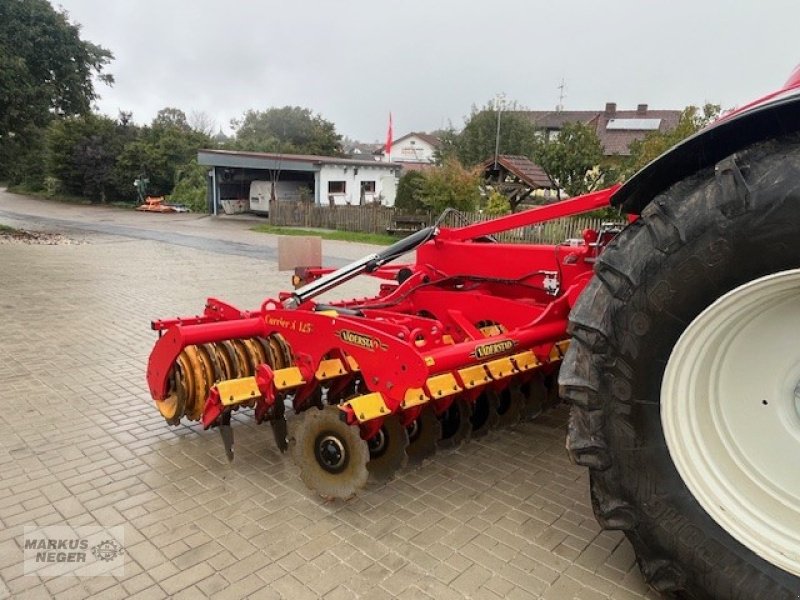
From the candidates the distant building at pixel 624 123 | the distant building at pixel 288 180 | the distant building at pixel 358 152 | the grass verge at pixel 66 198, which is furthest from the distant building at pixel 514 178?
the distant building at pixel 358 152

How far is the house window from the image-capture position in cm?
2859

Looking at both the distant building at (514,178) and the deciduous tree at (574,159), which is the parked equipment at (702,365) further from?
the deciduous tree at (574,159)

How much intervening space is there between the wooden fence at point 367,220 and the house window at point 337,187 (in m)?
4.50

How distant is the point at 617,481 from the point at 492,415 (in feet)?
6.10

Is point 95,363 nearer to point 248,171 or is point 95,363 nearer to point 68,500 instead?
point 68,500

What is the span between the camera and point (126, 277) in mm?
10602

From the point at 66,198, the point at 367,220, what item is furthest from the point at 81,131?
the point at 367,220

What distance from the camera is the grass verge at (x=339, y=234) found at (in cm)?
1938

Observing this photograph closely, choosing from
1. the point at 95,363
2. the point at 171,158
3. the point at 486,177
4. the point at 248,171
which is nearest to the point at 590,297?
the point at 95,363

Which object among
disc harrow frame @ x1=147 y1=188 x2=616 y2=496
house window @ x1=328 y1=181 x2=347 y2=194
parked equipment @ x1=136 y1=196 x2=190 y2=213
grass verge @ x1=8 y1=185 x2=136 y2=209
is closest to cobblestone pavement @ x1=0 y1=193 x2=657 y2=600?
disc harrow frame @ x1=147 y1=188 x2=616 y2=496

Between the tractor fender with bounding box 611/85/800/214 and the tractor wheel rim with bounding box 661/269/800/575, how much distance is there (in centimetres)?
51

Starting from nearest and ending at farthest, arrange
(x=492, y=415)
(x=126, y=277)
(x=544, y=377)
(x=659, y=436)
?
(x=659, y=436) → (x=492, y=415) → (x=544, y=377) → (x=126, y=277)

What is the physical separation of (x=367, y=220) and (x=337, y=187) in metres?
7.60

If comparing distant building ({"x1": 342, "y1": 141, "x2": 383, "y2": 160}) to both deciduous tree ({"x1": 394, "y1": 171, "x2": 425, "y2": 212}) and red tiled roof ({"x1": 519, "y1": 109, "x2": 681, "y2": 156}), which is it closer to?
red tiled roof ({"x1": 519, "y1": 109, "x2": 681, "y2": 156})
